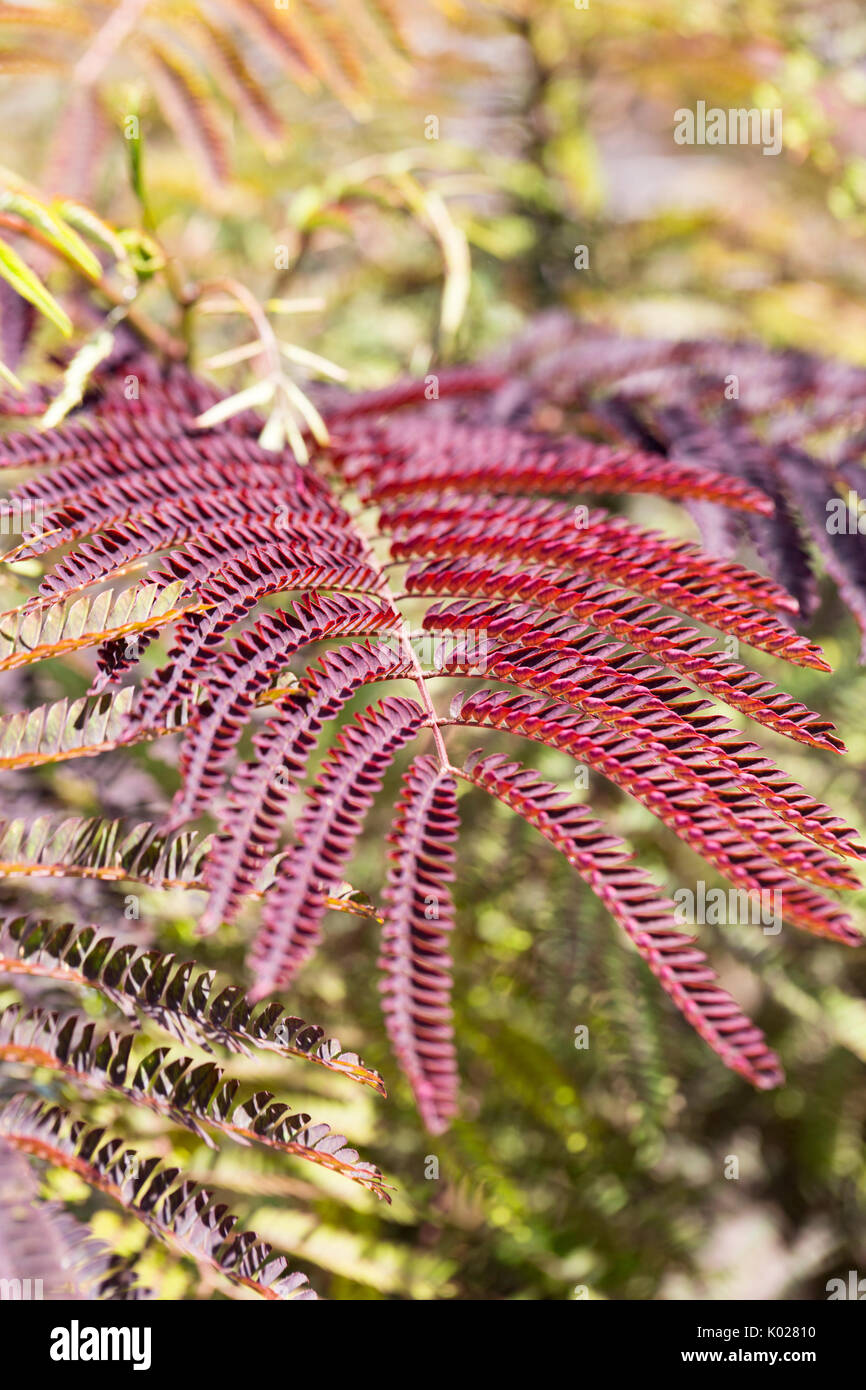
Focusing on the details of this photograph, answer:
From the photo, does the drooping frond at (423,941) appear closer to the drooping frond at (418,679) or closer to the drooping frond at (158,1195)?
the drooping frond at (418,679)

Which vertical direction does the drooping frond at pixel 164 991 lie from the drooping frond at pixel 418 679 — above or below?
below

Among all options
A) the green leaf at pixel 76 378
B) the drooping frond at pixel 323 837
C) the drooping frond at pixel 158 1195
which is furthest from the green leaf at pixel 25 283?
the drooping frond at pixel 158 1195

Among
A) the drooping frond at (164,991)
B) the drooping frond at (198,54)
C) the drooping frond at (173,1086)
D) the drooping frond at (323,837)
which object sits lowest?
the drooping frond at (173,1086)

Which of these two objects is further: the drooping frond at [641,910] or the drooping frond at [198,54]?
the drooping frond at [198,54]

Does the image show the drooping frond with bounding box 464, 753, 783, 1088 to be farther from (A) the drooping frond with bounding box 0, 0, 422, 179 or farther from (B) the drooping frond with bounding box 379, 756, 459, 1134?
(A) the drooping frond with bounding box 0, 0, 422, 179

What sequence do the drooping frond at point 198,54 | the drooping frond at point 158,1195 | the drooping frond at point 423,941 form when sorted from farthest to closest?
the drooping frond at point 198,54, the drooping frond at point 158,1195, the drooping frond at point 423,941

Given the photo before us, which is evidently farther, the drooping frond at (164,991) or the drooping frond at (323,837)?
the drooping frond at (164,991)

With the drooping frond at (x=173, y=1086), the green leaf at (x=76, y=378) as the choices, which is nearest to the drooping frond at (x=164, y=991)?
the drooping frond at (x=173, y=1086)

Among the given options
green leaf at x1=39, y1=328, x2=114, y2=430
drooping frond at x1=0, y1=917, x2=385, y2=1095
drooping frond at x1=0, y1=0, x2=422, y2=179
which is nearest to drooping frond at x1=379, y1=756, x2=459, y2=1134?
drooping frond at x1=0, y1=917, x2=385, y2=1095

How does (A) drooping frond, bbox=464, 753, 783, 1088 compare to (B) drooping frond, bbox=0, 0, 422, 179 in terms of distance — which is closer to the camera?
(A) drooping frond, bbox=464, 753, 783, 1088

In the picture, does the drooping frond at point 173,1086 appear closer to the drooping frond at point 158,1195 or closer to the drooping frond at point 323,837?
the drooping frond at point 158,1195

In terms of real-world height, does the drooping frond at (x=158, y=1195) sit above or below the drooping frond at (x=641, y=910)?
below

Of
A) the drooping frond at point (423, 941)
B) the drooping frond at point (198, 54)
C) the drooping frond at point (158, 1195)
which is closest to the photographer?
the drooping frond at point (423, 941)

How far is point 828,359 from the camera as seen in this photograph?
101cm
